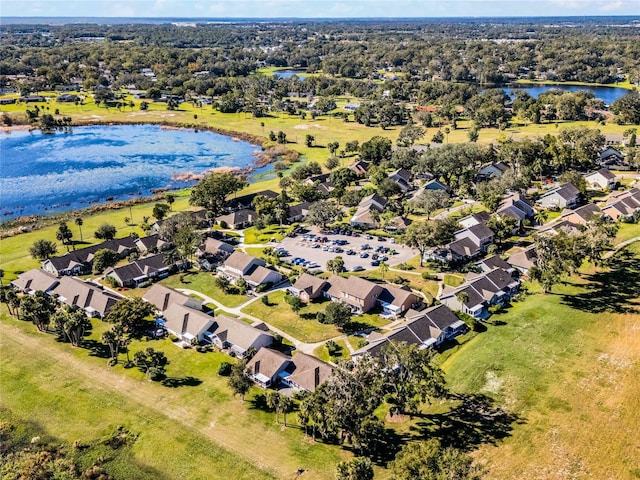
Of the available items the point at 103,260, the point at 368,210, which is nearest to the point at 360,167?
the point at 368,210

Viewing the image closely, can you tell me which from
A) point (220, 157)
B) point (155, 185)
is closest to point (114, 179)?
point (155, 185)

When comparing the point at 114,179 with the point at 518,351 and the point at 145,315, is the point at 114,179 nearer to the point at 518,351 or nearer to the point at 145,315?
the point at 145,315

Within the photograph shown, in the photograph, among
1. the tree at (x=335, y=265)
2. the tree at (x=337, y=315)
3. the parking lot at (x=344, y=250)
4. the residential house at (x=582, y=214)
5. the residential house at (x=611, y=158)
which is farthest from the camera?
the residential house at (x=611, y=158)

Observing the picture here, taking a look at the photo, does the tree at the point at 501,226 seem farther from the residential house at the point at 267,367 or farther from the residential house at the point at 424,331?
the residential house at the point at 267,367

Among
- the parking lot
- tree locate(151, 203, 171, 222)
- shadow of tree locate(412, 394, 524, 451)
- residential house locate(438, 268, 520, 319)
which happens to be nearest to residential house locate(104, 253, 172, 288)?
tree locate(151, 203, 171, 222)

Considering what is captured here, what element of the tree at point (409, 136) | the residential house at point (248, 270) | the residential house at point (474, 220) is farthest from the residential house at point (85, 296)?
the tree at point (409, 136)

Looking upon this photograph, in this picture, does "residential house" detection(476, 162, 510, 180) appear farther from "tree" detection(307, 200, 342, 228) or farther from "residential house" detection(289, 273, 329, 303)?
"residential house" detection(289, 273, 329, 303)

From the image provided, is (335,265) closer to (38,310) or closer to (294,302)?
(294,302)
